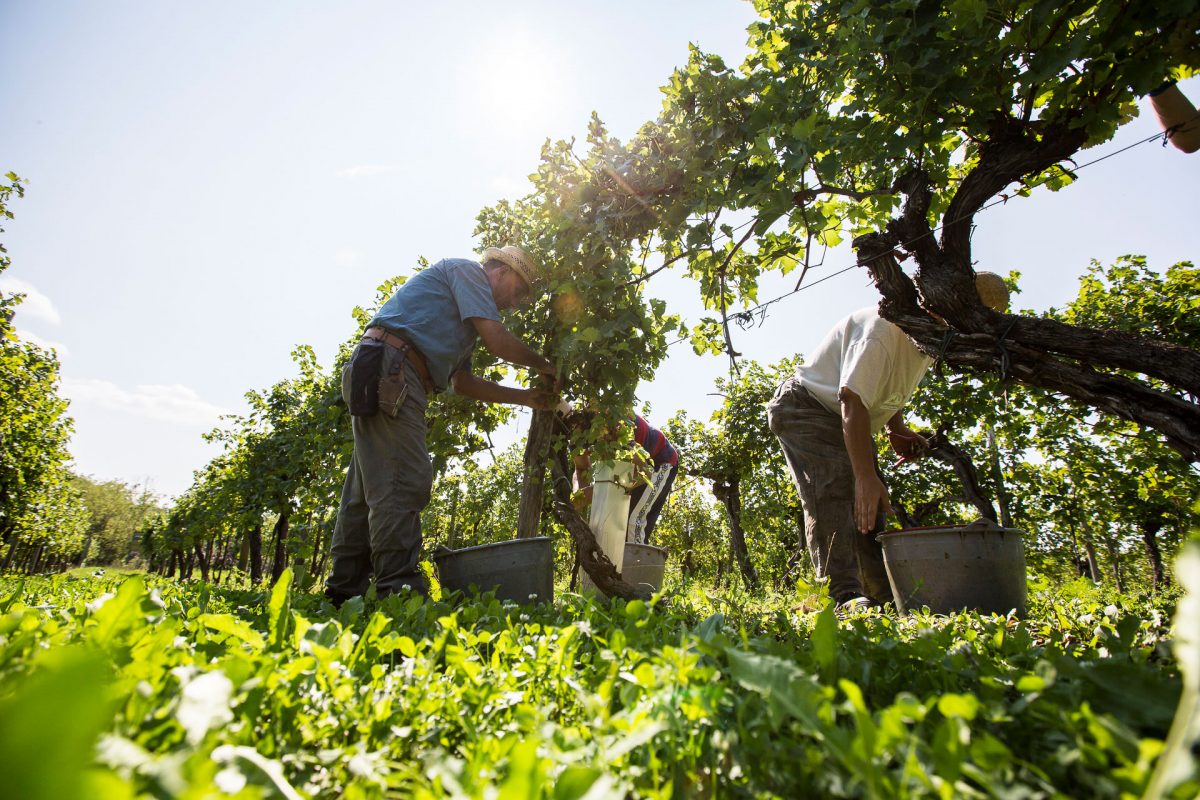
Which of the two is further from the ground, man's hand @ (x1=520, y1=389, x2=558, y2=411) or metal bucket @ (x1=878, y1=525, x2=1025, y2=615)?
man's hand @ (x1=520, y1=389, x2=558, y2=411)

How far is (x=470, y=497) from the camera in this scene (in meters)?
25.6

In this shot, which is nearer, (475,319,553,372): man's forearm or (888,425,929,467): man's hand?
(475,319,553,372): man's forearm

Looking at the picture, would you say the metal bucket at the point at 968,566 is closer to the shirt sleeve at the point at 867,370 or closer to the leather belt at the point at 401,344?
the shirt sleeve at the point at 867,370

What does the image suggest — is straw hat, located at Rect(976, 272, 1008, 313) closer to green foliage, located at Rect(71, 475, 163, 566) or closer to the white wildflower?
the white wildflower

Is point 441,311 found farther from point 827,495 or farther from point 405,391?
point 827,495

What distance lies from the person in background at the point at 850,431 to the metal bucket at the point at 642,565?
1969 mm

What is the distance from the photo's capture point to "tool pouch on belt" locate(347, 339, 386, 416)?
10.3 feet

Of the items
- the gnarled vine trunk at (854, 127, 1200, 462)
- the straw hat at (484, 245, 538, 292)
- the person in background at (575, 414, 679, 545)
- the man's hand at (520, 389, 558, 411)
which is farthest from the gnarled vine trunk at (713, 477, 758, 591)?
the straw hat at (484, 245, 538, 292)

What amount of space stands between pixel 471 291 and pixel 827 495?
2851mm

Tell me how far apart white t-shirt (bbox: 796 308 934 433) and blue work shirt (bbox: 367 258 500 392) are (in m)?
2.36

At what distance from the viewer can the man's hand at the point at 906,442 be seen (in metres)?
4.36

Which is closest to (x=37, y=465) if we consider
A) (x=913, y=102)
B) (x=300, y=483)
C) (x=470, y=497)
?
(x=300, y=483)

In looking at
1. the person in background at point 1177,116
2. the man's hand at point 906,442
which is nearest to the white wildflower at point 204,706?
the person in background at point 1177,116

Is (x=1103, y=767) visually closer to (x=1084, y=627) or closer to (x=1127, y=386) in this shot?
(x=1084, y=627)
